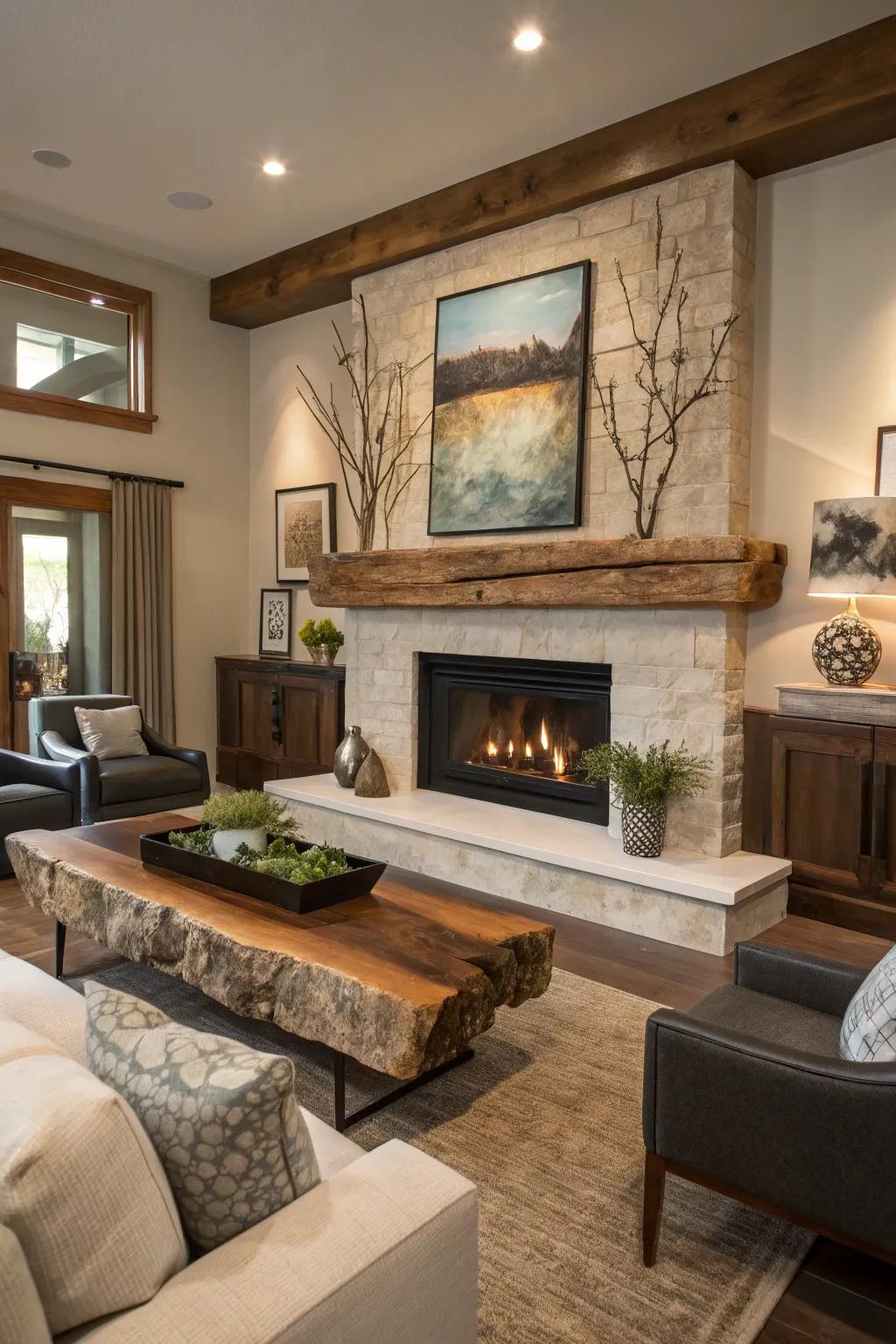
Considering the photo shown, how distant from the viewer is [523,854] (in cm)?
408

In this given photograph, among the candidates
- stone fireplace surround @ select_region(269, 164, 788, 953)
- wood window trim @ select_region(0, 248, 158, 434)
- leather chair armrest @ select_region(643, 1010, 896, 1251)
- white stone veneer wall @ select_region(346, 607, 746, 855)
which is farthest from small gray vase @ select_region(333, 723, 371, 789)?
leather chair armrest @ select_region(643, 1010, 896, 1251)

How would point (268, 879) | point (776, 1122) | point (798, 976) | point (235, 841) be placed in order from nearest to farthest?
point (776, 1122) < point (798, 976) < point (268, 879) < point (235, 841)

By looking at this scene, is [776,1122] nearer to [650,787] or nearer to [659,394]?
[650,787]

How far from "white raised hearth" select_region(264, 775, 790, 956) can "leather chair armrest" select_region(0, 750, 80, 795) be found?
114 cm

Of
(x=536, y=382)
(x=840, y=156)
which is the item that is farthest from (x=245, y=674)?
(x=840, y=156)

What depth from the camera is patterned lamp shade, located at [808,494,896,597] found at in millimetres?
3412

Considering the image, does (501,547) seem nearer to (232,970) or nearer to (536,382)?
(536,382)

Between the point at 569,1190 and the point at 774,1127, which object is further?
the point at 569,1190

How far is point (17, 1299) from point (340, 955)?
142 centimetres

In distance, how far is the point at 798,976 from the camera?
2.16m

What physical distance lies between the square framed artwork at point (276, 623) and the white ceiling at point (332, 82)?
256 cm

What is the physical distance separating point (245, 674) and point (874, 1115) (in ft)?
17.5

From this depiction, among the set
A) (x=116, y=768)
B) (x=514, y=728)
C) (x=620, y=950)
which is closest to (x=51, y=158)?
(x=116, y=768)

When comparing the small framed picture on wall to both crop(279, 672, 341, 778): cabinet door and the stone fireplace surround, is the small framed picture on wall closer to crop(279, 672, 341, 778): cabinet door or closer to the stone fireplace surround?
the stone fireplace surround
